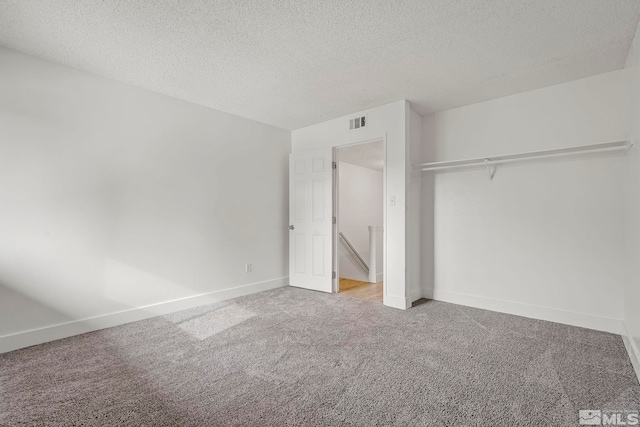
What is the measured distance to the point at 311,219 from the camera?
15.6ft

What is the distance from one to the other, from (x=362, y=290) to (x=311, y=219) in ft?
4.44

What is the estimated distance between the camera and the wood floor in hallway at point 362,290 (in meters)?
4.38

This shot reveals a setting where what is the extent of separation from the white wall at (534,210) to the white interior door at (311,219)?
1.35 metres

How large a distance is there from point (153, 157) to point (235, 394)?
2745 mm

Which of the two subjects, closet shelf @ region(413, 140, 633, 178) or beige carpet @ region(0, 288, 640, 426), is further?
closet shelf @ region(413, 140, 633, 178)

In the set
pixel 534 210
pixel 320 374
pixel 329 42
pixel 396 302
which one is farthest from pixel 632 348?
pixel 329 42

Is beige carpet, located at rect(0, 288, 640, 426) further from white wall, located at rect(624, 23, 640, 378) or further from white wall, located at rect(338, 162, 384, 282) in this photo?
white wall, located at rect(338, 162, 384, 282)

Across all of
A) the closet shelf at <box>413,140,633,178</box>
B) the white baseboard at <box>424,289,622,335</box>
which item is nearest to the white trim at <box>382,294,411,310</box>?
the white baseboard at <box>424,289,622,335</box>

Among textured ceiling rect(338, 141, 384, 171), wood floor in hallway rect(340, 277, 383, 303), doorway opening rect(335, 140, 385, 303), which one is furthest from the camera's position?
doorway opening rect(335, 140, 385, 303)

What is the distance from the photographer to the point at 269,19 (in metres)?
2.28

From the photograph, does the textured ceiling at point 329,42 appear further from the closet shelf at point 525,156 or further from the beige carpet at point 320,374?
the beige carpet at point 320,374

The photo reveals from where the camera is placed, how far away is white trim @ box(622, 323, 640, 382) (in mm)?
2169

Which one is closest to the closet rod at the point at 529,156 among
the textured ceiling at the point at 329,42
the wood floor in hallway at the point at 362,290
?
the textured ceiling at the point at 329,42

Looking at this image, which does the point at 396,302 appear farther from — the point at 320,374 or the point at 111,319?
the point at 111,319
